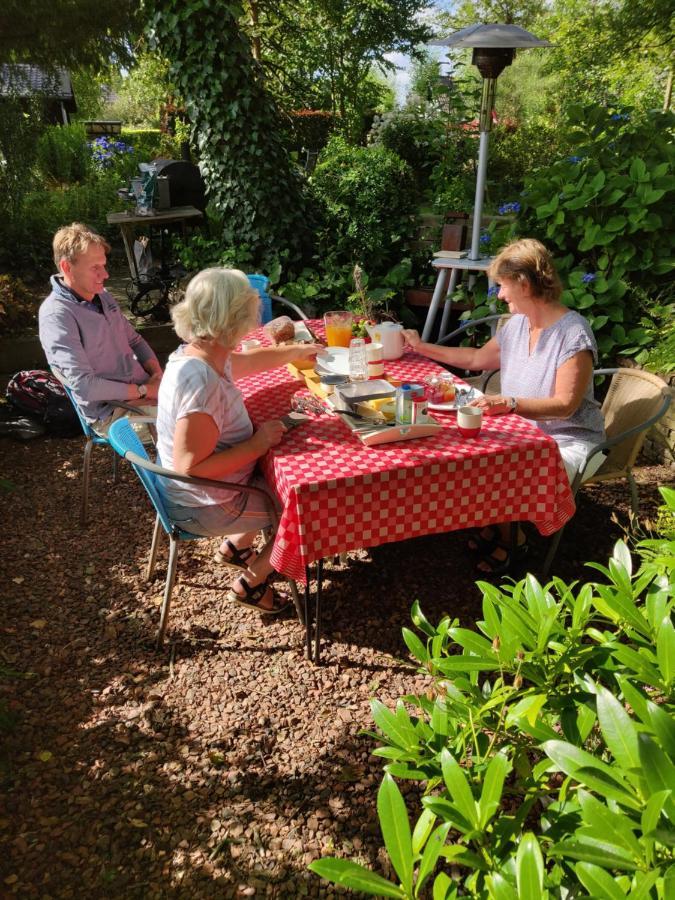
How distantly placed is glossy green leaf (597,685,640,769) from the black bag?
429 cm

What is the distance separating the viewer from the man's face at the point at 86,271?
10.3ft

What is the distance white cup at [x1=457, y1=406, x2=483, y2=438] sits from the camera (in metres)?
2.25

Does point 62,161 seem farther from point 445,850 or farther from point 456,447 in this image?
point 445,850

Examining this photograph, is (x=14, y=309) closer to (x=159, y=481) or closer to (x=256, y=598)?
(x=159, y=481)

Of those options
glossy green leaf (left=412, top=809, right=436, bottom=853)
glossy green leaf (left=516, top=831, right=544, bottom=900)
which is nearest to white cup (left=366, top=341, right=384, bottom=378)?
glossy green leaf (left=412, top=809, right=436, bottom=853)

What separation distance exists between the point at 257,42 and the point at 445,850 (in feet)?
47.7

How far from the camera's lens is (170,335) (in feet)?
18.8

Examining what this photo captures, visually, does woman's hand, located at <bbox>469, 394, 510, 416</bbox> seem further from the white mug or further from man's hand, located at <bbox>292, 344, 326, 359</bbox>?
man's hand, located at <bbox>292, 344, 326, 359</bbox>

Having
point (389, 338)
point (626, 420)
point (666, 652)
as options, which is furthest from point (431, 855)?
point (626, 420)

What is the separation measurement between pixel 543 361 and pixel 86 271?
2.15m

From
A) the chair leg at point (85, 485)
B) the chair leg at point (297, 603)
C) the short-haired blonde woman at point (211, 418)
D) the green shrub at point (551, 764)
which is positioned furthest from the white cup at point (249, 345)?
the green shrub at point (551, 764)

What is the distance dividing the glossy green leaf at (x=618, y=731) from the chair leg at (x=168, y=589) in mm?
1981

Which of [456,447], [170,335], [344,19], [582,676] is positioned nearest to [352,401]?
[456,447]

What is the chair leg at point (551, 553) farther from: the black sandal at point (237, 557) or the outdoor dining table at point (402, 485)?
the black sandal at point (237, 557)
